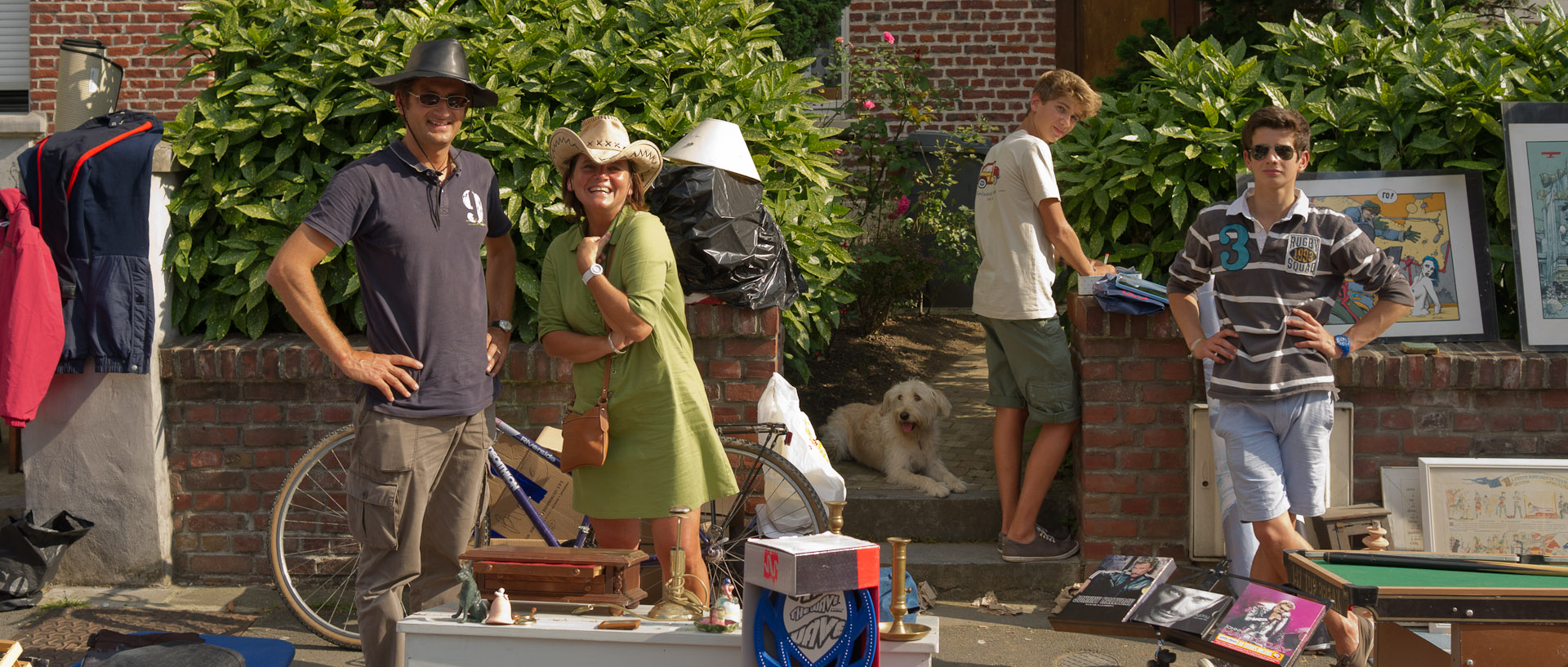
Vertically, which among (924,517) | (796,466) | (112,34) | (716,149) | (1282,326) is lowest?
(924,517)

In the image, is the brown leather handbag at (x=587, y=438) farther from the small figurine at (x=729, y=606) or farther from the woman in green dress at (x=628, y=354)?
the small figurine at (x=729, y=606)

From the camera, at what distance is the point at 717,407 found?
16.6 ft

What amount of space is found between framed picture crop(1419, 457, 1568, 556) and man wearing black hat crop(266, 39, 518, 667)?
3.60m

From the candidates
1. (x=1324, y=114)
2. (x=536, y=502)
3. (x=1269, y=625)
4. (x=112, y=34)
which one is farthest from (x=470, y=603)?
(x=112, y=34)

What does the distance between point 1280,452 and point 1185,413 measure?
0.98 metres

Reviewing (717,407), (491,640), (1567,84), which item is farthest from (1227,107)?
(491,640)

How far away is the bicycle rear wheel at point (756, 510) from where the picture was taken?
4551 mm

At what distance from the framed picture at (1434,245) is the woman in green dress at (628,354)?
9.39 ft

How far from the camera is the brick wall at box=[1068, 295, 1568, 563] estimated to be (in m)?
4.84

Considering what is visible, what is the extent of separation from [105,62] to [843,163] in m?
5.19

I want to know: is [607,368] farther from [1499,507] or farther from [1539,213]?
[1539,213]

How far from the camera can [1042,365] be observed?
4938 millimetres

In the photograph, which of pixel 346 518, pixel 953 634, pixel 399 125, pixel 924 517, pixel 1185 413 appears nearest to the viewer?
pixel 953 634

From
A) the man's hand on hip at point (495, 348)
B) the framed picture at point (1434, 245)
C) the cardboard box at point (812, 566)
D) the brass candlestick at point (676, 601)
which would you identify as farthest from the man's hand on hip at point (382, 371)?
the framed picture at point (1434, 245)
